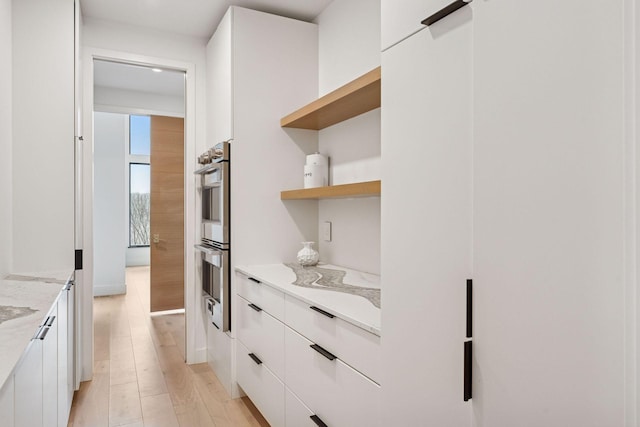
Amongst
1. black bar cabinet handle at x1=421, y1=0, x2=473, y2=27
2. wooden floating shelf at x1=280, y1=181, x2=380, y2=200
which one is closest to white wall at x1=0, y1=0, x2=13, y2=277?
wooden floating shelf at x1=280, y1=181, x2=380, y2=200

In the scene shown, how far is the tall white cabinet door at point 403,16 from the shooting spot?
109cm

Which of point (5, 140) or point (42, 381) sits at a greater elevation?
point (5, 140)

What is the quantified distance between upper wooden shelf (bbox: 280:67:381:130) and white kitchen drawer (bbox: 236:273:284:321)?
1.04 meters

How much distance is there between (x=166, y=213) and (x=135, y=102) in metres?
1.36

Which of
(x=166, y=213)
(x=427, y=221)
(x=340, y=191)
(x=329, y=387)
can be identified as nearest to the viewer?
(x=427, y=221)

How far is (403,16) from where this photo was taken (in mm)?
1189

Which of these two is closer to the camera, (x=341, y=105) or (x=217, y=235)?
(x=341, y=105)

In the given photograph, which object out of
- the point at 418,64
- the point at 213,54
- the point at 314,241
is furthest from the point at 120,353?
the point at 418,64

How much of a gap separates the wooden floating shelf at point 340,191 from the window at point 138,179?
655 cm

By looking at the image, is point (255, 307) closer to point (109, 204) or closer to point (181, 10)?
point (181, 10)

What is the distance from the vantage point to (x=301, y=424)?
1841 millimetres

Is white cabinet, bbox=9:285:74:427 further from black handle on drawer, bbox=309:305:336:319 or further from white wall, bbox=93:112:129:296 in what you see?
white wall, bbox=93:112:129:296

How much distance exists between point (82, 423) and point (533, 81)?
110 inches

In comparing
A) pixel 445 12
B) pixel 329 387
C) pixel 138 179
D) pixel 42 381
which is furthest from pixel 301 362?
pixel 138 179
